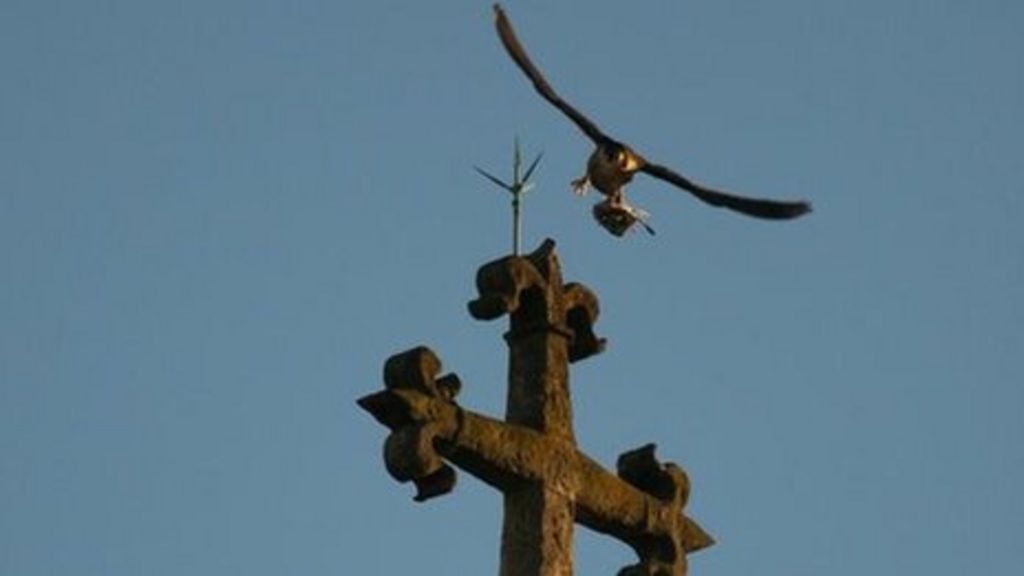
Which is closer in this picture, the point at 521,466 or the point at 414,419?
the point at 414,419

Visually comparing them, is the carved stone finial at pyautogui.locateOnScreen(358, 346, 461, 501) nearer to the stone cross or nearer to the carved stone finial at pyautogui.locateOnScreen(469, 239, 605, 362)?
the stone cross

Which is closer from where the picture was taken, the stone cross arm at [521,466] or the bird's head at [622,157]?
the stone cross arm at [521,466]

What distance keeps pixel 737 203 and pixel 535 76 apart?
103 centimetres

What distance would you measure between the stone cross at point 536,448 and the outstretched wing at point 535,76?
502 millimetres

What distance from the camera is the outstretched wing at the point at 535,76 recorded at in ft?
47.0

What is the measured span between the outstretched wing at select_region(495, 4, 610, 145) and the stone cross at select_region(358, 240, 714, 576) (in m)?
0.50

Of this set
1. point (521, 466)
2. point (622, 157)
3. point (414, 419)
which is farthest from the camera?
point (622, 157)

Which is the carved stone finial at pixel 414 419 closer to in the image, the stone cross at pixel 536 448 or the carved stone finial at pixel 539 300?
the stone cross at pixel 536 448

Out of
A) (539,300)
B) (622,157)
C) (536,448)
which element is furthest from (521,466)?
(622,157)

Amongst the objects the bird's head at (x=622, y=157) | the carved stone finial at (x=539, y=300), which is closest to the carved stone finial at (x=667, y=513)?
the carved stone finial at (x=539, y=300)

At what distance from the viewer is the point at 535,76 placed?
1438cm

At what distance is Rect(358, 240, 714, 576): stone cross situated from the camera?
13.3 metres

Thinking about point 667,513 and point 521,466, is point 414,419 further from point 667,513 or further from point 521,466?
point 667,513

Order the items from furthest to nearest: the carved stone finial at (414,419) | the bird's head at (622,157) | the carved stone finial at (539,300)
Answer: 1. the bird's head at (622,157)
2. the carved stone finial at (539,300)
3. the carved stone finial at (414,419)
